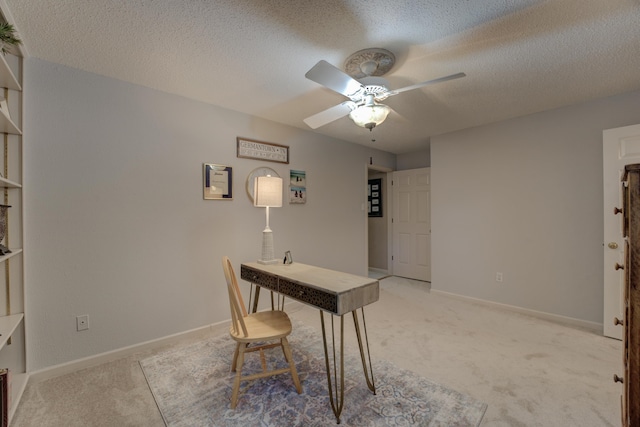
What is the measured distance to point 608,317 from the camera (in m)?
2.55

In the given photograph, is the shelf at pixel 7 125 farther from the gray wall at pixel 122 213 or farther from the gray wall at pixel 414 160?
the gray wall at pixel 414 160

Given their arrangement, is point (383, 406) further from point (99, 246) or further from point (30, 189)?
point (30, 189)

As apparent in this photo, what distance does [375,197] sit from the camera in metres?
5.50

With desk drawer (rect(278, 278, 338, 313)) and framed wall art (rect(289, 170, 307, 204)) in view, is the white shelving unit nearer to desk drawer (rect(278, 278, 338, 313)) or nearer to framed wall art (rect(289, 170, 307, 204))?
desk drawer (rect(278, 278, 338, 313))

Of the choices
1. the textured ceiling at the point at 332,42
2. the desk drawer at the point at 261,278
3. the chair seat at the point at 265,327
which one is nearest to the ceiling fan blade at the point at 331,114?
the textured ceiling at the point at 332,42

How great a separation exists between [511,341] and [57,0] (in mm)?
3982

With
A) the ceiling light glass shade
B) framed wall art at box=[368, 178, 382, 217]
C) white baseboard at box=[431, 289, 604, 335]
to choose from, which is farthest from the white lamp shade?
framed wall art at box=[368, 178, 382, 217]

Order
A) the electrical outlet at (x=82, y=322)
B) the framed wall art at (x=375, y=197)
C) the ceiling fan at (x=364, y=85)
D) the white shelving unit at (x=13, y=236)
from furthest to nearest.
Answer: the framed wall art at (x=375, y=197), the electrical outlet at (x=82, y=322), the white shelving unit at (x=13, y=236), the ceiling fan at (x=364, y=85)

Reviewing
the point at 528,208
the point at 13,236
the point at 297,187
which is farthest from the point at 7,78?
the point at 528,208

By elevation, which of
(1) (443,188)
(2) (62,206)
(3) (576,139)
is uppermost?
(3) (576,139)

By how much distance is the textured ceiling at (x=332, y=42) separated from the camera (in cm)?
150

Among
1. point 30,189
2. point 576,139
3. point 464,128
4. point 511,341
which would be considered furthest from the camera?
point 464,128

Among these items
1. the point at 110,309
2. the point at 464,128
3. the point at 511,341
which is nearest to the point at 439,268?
the point at 511,341

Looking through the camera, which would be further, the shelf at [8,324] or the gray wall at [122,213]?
the gray wall at [122,213]
